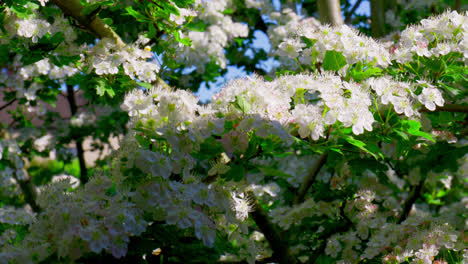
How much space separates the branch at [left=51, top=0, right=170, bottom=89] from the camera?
7.13 feet

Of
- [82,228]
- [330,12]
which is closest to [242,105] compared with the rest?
[82,228]

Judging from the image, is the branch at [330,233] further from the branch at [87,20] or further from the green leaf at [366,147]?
the branch at [87,20]

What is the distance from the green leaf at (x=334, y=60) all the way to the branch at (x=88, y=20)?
0.75m

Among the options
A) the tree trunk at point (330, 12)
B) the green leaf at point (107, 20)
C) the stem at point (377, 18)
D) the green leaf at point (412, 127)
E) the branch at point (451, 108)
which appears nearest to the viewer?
the green leaf at point (412, 127)

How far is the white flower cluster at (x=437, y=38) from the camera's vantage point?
1909 mm

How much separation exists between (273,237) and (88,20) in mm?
1435

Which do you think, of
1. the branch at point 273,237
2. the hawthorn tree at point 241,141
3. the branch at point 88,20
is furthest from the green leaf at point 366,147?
the branch at point 88,20

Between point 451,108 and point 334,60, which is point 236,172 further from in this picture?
point 451,108

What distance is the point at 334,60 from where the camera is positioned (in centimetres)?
187

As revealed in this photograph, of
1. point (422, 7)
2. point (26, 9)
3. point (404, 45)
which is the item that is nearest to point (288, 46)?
point (404, 45)

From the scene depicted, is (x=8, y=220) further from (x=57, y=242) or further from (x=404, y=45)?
(x=404, y=45)

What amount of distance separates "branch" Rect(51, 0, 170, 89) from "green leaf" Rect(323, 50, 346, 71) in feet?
2.47

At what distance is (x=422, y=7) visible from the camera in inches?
156

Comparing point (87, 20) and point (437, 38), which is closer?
point (437, 38)
